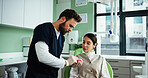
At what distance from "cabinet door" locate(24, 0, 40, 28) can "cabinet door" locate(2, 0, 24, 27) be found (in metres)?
0.13

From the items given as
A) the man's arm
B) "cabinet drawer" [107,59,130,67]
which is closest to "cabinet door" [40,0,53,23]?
"cabinet drawer" [107,59,130,67]

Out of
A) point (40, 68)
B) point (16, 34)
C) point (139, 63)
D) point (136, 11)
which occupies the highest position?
point (136, 11)

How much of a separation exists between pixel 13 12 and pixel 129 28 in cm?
277

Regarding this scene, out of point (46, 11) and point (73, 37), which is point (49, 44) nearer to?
point (46, 11)

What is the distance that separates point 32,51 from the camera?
1222mm

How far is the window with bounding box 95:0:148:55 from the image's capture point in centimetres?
359

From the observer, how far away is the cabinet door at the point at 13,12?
2.56 metres

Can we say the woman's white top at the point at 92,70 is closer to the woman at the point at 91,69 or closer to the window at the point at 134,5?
the woman at the point at 91,69

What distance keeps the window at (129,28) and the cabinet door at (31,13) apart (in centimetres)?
Answer: 171

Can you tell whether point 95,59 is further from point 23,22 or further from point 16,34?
point 16,34

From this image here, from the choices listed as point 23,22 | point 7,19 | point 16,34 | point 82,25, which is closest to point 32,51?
point 7,19

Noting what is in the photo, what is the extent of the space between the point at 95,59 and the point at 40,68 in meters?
0.69

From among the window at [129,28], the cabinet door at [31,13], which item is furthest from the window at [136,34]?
the cabinet door at [31,13]

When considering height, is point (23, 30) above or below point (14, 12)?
below
